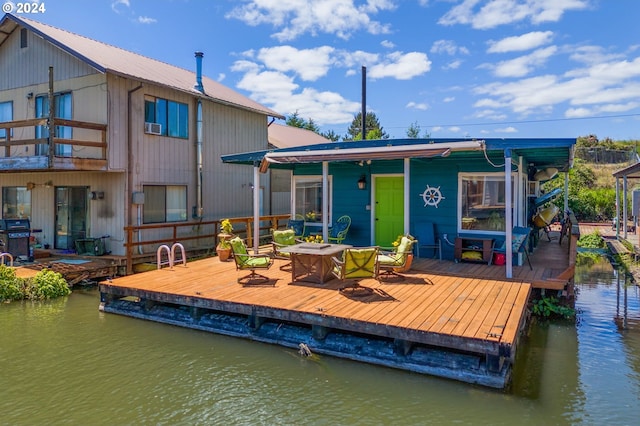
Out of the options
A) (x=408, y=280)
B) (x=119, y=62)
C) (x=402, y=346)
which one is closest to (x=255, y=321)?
(x=402, y=346)

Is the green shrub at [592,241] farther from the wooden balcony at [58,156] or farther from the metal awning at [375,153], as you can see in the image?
the wooden balcony at [58,156]

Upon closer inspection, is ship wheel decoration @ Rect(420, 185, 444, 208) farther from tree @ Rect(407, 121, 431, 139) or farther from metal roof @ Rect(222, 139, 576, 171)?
tree @ Rect(407, 121, 431, 139)

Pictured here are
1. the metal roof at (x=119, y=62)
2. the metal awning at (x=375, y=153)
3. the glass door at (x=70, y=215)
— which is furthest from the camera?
the glass door at (x=70, y=215)

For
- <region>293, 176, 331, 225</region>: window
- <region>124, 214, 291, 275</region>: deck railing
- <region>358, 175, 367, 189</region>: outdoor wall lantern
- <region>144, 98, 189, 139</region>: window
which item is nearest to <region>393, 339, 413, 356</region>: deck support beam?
<region>358, 175, 367, 189</region>: outdoor wall lantern

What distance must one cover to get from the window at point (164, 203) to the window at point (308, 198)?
341cm

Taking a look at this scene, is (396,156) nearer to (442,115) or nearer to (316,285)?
(316,285)

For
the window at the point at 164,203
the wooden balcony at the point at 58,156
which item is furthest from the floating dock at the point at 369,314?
the window at the point at 164,203

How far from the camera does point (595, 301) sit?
8227 millimetres

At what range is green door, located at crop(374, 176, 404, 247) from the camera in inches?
389

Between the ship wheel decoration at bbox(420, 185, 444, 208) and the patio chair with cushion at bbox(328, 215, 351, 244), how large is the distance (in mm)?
1935

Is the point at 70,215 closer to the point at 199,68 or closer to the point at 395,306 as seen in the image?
the point at 199,68

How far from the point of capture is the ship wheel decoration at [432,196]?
9.24 m

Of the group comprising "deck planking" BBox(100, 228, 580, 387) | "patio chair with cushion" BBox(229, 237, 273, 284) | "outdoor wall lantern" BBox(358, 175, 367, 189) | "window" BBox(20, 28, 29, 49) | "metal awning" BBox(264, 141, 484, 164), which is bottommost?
"deck planking" BBox(100, 228, 580, 387)

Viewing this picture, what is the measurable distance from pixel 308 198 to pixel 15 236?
703cm
